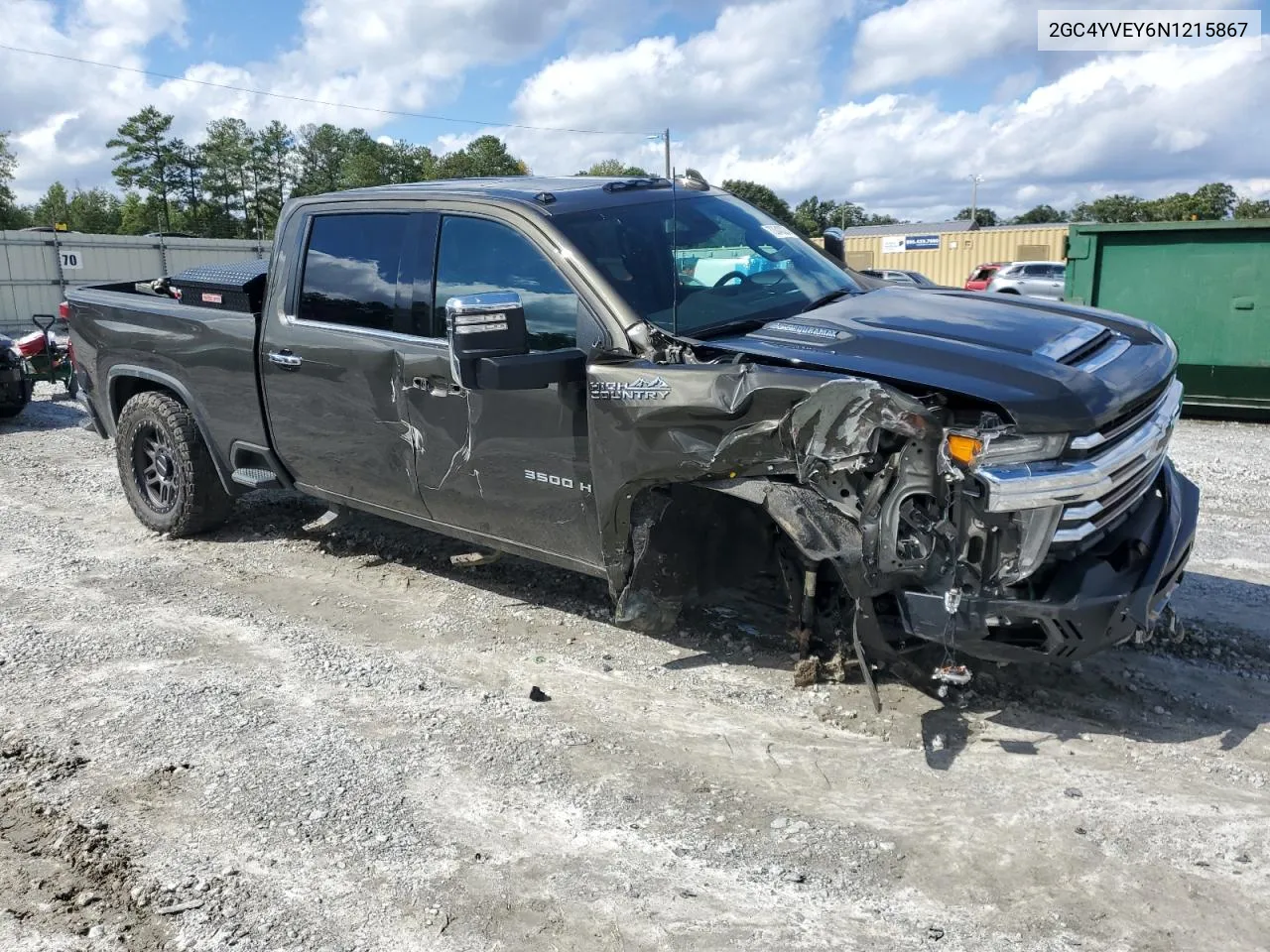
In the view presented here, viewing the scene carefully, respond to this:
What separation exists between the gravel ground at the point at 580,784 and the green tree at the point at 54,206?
74.4 meters

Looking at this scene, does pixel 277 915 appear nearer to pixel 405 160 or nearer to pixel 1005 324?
pixel 1005 324

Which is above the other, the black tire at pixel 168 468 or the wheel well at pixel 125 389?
the wheel well at pixel 125 389

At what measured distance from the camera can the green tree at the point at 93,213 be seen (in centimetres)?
6681

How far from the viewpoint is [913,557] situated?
3.37 metres

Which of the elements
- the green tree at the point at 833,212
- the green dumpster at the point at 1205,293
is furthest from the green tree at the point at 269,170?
the green dumpster at the point at 1205,293

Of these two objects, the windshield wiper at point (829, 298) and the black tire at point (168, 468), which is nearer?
the windshield wiper at point (829, 298)

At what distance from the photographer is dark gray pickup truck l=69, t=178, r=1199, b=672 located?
328 centimetres

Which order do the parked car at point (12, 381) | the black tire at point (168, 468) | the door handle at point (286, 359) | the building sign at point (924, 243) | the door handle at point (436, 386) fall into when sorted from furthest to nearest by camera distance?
1. the building sign at point (924, 243)
2. the parked car at point (12, 381)
3. the black tire at point (168, 468)
4. the door handle at point (286, 359)
5. the door handle at point (436, 386)

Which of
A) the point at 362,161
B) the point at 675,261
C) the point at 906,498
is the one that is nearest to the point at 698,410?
the point at 906,498

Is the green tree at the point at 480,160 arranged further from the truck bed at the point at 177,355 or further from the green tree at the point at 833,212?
the truck bed at the point at 177,355

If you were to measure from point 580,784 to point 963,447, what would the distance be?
1683 mm

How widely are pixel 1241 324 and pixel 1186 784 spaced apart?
27.0ft

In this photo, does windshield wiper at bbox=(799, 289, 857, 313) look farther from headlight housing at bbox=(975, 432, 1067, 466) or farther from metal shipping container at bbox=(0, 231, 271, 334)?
metal shipping container at bbox=(0, 231, 271, 334)

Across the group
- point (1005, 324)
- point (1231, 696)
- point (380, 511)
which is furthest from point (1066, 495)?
point (380, 511)
